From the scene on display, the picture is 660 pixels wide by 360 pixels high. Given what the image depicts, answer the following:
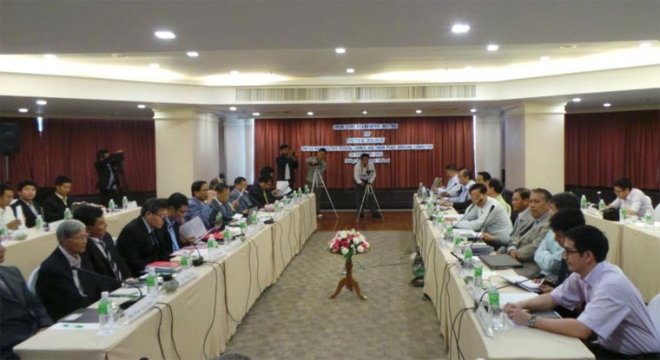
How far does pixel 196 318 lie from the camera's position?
2.96 meters

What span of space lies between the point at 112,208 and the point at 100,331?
17.3ft

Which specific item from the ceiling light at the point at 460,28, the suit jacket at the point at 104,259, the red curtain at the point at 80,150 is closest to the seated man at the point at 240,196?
the suit jacket at the point at 104,259

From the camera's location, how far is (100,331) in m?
2.17

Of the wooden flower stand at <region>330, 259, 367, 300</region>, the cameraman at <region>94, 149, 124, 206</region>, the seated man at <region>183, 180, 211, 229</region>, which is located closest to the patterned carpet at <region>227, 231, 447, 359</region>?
the wooden flower stand at <region>330, 259, 367, 300</region>

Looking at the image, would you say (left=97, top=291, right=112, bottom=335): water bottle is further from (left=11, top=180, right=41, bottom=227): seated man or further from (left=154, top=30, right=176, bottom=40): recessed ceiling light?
(left=11, top=180, right=41, bottom=227): seated man

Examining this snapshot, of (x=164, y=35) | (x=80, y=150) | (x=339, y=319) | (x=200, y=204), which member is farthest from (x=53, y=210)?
(x=80, y=150)

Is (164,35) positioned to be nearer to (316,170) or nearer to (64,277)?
(64,277)

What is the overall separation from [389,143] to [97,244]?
31.0 ft

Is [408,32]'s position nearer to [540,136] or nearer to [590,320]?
[590,320]

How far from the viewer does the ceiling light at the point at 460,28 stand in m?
3.81

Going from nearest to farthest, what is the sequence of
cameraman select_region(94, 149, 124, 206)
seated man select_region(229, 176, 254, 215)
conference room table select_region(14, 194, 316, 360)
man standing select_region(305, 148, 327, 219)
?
conference room table select_region(14, 194, 316, 360) < seated man select_region(229, 176, 254, 215) < cameraman select_region(94, 149, 124, 206) < man standing select_region(305, 148, 327, 219)

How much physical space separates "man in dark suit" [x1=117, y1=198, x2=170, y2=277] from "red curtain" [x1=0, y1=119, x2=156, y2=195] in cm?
876

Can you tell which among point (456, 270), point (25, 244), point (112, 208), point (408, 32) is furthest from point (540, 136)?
point (25, 244)

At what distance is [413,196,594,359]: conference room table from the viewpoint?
1.92 metres
